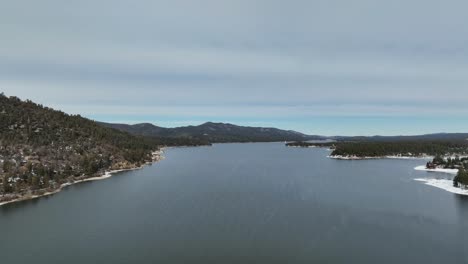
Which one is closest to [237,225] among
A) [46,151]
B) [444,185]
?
[444,185]

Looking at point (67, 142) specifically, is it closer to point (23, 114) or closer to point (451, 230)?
point (23, 114)

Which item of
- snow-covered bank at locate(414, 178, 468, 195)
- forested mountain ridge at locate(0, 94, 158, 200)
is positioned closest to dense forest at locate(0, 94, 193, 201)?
forested mountain ridge at locate(0, 94, 158, 200)

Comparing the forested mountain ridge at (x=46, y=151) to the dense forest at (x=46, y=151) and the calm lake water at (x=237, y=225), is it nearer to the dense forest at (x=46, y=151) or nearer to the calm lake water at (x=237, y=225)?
the dense forest at (x=46, y=151)

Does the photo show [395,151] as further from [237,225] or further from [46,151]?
[46,151]

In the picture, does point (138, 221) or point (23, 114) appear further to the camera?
point (23, 114)

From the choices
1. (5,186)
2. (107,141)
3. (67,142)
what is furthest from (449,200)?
(107,141)

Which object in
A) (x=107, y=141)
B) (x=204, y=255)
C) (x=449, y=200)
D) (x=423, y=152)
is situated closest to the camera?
(x=204, y=255)

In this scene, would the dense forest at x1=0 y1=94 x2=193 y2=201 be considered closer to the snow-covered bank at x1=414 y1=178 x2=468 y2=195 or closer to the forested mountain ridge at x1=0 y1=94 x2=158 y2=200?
the forested mountain ridge at x1=0 y1=94 x2=158 y2=200
